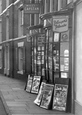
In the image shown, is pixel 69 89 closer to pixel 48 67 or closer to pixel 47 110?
pixel 47 110

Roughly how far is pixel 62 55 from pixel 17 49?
41.8 feet

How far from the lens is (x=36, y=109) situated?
10.1 m

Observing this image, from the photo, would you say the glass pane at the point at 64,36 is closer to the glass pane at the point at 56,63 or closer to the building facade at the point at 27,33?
the building facade at the point at 27,33

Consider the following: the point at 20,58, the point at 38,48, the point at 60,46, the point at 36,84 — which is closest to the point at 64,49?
the point at 60,46

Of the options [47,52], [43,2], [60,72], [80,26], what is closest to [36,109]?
[60,72]

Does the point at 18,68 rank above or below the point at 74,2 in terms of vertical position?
below

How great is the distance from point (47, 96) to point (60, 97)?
0.57 m

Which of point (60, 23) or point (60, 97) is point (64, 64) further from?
point (60, 23)

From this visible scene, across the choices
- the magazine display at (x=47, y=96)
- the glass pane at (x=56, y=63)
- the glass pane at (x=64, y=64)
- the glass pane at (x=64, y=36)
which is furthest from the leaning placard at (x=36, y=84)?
the magazine display at (x=47, y=96)

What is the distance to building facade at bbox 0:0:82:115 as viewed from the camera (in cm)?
909

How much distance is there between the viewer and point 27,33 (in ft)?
54.5

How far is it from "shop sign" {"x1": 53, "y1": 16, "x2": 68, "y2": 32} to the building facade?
0.31 feet

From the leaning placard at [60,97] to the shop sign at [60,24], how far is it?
178 cm

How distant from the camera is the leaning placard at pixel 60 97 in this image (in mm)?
9656
